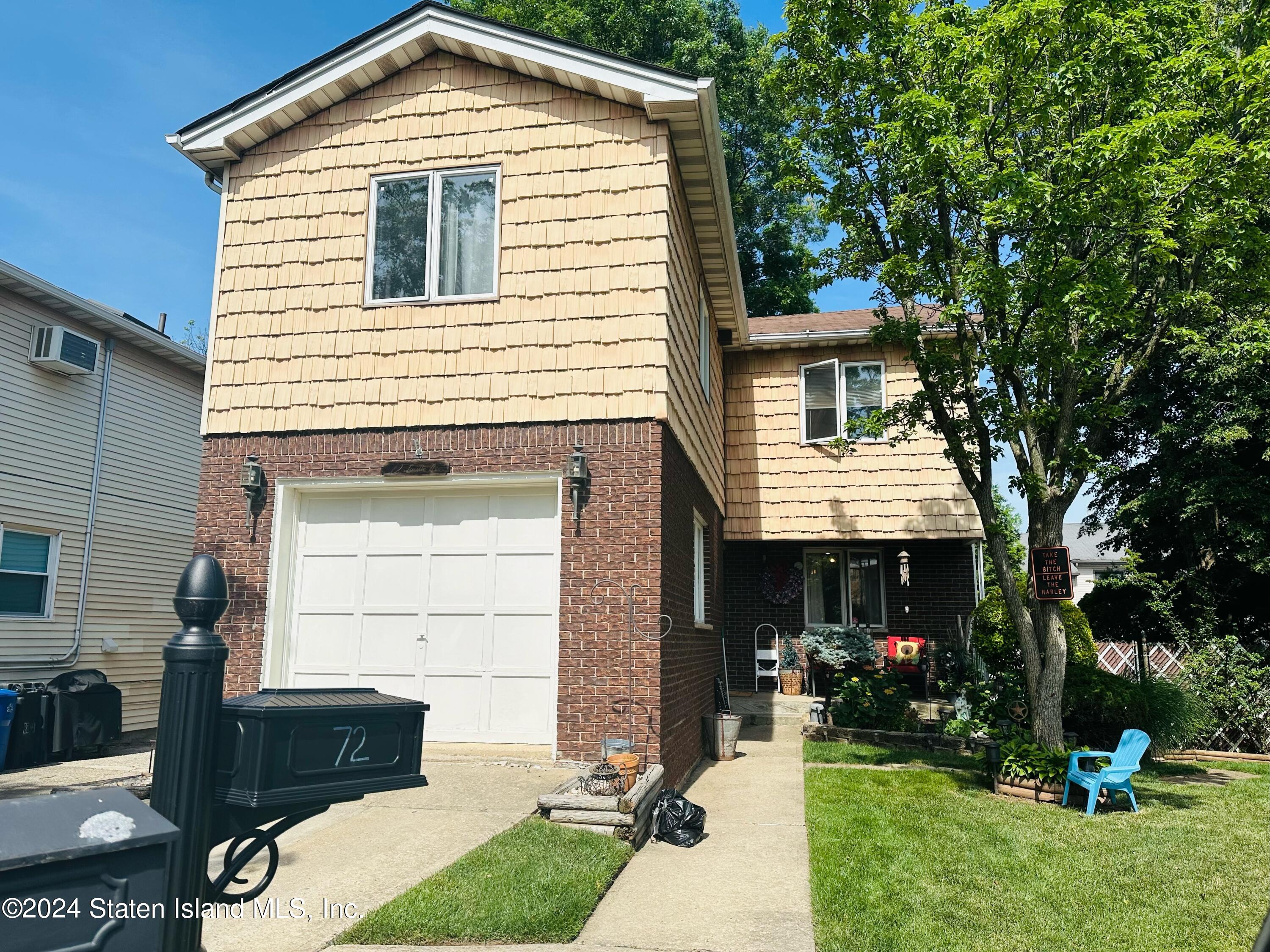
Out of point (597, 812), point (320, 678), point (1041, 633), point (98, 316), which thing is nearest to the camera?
point (597, 812)

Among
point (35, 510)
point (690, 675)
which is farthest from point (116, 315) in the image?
point (690, 675)

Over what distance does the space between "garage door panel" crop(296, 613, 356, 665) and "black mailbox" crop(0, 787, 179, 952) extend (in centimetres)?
696

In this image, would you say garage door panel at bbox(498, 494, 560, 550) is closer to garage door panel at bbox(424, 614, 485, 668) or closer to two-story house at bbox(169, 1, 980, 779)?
two-story house at bbox(169, 1, 980, 779)

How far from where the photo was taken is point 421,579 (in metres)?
8.70

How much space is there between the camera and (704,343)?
11852 millimetres

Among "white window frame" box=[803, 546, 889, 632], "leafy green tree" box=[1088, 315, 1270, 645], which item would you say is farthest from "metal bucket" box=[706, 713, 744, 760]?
"leafy green tree" box=[1088, 315, 1270, 645]

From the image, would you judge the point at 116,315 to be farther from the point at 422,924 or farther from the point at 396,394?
the point at 422,924

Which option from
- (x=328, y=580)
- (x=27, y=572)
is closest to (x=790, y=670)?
(x=328, y=580)

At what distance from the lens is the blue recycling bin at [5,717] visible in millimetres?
9930

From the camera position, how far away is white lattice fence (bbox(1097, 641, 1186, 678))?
43.0 feet

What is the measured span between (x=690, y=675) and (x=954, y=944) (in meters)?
5.11

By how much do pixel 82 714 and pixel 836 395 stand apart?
11.4 meters

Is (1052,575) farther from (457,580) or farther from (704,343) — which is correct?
Result: (457,580)

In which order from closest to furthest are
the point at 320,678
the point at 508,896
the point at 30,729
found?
the point at 508,896
the point at 320,678
the point at 30,729
